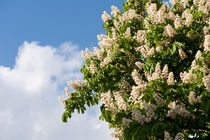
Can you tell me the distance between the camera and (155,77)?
5.99 m

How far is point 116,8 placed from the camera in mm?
10047

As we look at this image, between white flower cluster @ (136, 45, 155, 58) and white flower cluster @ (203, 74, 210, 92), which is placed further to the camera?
white flower cluster @ (136, 45, 155, 58)

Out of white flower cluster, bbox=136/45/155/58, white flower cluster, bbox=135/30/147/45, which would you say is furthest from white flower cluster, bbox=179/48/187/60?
white flower cluster, bbox=135/30/147/45

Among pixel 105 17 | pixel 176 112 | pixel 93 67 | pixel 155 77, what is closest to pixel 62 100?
pixel 93 67

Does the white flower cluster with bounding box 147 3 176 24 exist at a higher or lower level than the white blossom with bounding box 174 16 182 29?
higher

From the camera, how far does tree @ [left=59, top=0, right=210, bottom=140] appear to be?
5.59m

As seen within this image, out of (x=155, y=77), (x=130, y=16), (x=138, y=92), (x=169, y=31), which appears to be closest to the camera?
(x=155, y=77)

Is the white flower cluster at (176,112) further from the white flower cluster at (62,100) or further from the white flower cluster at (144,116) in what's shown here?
the white flower cluster at (62,100)

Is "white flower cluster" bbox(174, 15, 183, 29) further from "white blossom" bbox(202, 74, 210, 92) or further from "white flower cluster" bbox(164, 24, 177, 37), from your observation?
"white blossom" bbox(202, 74, 210, 92)

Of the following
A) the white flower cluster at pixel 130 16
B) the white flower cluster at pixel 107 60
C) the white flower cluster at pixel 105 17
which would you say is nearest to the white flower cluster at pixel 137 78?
the white flower cluster at pixel 107 60

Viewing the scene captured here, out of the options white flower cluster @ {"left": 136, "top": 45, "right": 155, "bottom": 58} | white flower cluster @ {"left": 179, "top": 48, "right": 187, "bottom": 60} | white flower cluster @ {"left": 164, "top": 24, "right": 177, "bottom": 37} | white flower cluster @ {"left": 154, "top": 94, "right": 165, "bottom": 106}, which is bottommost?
white flower cluster @ {"left": 154, "top": 94, "right": 165, "bottom": 106}

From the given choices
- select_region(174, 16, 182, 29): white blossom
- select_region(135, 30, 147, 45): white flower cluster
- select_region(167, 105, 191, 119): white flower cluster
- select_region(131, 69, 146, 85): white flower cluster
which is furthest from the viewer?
select_region(135, 30, 147, 45): white flower cluster

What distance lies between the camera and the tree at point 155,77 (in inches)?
220

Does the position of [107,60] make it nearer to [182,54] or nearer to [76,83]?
[76,83]
